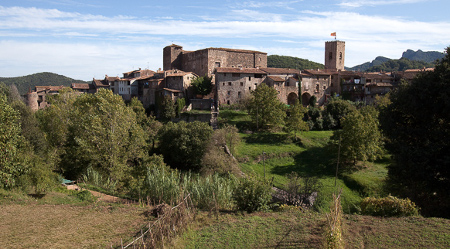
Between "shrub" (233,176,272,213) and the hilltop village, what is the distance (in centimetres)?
3234

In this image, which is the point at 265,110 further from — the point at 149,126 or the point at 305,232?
the point at 305,232

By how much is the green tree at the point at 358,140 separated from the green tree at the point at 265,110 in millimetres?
9375

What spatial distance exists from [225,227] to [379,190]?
16.9m

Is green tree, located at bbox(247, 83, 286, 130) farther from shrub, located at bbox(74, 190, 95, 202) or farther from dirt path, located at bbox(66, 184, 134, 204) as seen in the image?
shrub, located at bbox(74, 190, 95, 202)

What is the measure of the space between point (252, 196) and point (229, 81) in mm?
35088

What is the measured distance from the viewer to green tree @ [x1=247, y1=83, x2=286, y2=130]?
4184cm

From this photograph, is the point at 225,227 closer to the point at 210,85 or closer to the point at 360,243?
the point at 360,243

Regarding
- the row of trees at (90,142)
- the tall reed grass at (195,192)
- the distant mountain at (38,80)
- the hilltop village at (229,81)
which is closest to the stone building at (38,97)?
the hilltop village at (229,81)

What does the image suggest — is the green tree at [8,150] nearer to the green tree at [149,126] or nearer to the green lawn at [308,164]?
the green tree at [149,126]

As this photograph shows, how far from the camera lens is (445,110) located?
56.5 feet

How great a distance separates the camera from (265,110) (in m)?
41.9

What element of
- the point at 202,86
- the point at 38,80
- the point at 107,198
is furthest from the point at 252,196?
the point at 38,80

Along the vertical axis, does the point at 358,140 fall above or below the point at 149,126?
below

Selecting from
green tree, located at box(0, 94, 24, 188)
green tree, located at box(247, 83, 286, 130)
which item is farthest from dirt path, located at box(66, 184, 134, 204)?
green tree, located at box(247, 83, 286, 130)
